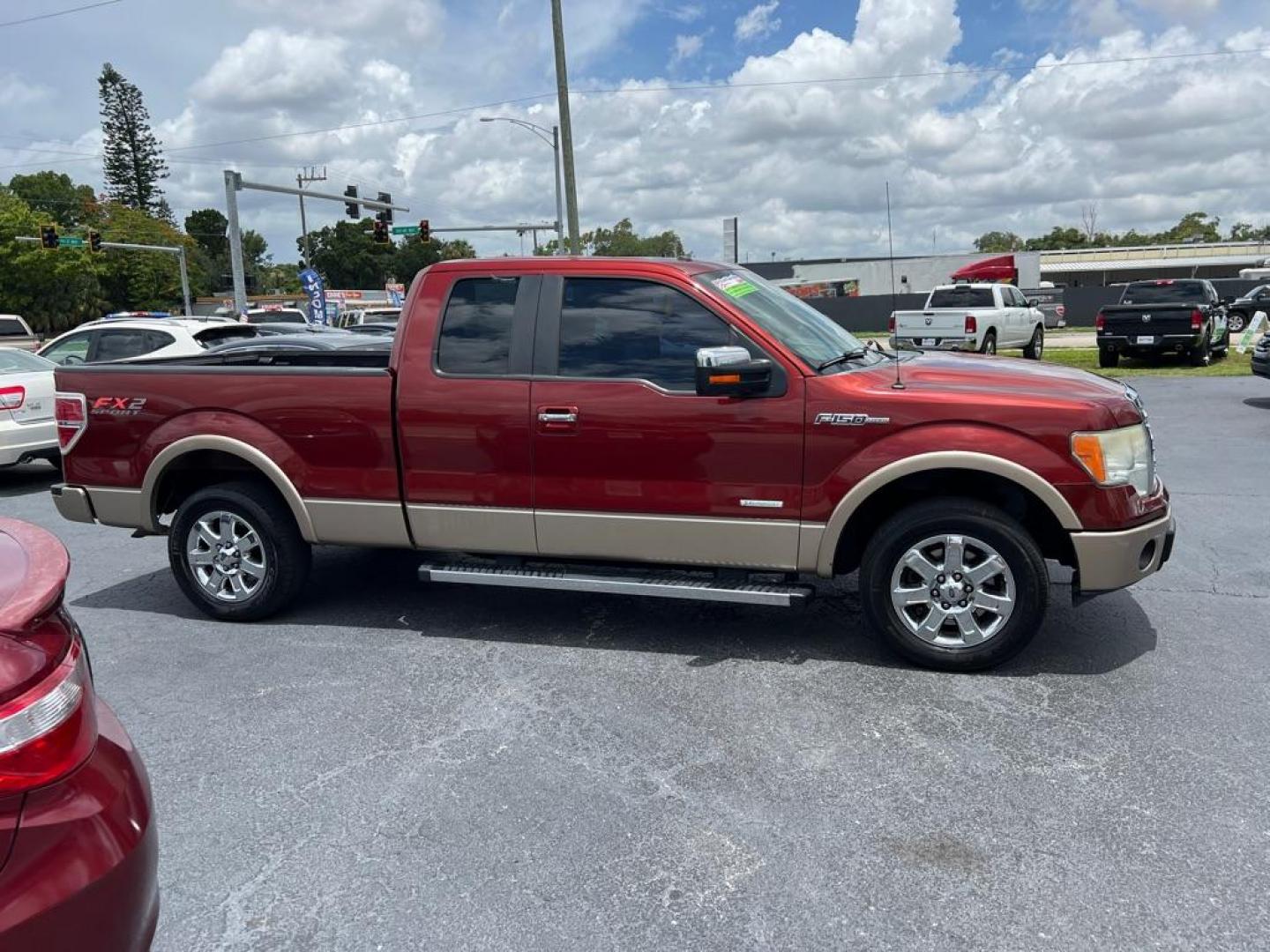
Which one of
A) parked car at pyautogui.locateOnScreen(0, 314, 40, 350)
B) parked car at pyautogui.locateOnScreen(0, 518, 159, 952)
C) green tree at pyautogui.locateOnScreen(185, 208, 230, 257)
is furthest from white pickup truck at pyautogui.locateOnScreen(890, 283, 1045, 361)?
green tree at pyautogui.locateOnScreen(185, 208, 230, 257)

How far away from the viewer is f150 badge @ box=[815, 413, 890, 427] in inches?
172

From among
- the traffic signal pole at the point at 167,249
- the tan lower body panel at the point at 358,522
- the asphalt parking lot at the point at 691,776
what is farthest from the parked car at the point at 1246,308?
the traffic signal pole at the point at 167,249

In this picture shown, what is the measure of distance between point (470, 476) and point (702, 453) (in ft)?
4.02

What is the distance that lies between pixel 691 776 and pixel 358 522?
8.12 feet

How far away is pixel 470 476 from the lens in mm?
4930

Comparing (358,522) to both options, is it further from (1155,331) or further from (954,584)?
(1155,331)

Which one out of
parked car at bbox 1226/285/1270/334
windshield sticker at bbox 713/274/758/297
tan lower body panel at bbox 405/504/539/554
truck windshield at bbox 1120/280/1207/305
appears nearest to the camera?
windshield sticker at bbox 713/274/758/297

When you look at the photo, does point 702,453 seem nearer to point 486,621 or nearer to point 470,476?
point 470,476

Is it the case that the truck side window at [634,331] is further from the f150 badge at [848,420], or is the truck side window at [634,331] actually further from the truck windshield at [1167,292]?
the truck windshield at [1167,292]

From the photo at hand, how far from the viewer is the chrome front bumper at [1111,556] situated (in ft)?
13.9

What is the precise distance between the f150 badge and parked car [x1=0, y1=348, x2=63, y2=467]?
322 inches

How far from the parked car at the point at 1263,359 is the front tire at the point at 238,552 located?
1282 centimetres

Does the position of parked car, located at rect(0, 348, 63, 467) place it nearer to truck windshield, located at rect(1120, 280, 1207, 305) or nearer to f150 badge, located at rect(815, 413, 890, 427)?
f150 badge, located at rect(815, 413, 890, 427)

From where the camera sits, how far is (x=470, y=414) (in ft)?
15.9
